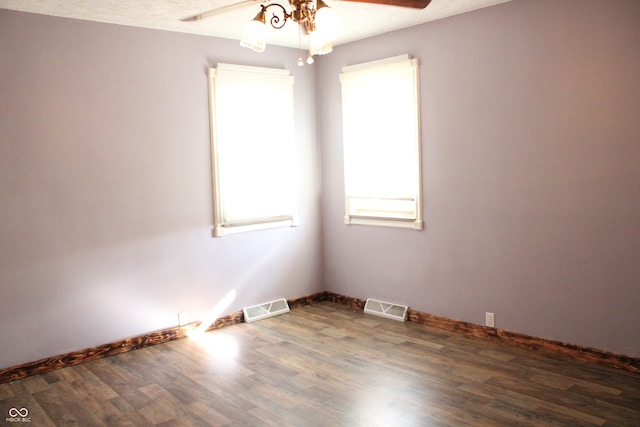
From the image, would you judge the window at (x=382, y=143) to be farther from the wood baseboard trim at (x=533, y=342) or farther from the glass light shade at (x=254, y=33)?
the glass light shade at (x=254, y=33)

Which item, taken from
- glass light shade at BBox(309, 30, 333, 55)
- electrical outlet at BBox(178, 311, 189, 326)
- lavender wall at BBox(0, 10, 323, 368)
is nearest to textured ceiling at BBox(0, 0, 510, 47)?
lavender wall at BBox(0, 10, 323, 368)

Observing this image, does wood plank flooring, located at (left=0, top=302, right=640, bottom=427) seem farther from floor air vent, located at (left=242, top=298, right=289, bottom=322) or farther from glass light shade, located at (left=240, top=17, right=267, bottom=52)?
glass light shade, located at (left=240, top=17, right=267, bottom=52)

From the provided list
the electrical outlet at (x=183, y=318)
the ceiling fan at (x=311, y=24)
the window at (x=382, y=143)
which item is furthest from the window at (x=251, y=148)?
the ceiling fan at (x=311, y=24)

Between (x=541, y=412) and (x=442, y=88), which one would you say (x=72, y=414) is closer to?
(x=541, y=412)

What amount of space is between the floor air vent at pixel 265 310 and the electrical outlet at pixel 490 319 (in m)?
2.03

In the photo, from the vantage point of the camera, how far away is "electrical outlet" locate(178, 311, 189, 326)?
480 cm

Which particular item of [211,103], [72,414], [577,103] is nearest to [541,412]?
[577,103]

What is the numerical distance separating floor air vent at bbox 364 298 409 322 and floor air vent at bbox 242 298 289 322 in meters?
0.86

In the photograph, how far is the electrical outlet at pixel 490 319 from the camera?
14.5 ft

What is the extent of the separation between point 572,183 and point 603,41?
1003 mm

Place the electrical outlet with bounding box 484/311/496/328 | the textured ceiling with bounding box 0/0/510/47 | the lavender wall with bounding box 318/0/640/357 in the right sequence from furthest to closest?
1. the electrical outlet with bounding box 484/311/496/328
2. the textured ceiling with bounding box 0/0/510/47
3. the lavender wall with bounding box 318/0/640/357

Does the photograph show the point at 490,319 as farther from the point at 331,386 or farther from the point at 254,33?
the point at 254,33

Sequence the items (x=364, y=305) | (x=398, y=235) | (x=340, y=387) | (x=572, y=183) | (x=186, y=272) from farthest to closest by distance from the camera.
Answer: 1. (x=364, y=305)
2. (x=398, y=235)
3. (x=186, y=272)
4. (x=572, y=183)
5. (x=340, y=387)

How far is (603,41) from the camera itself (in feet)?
12.0
